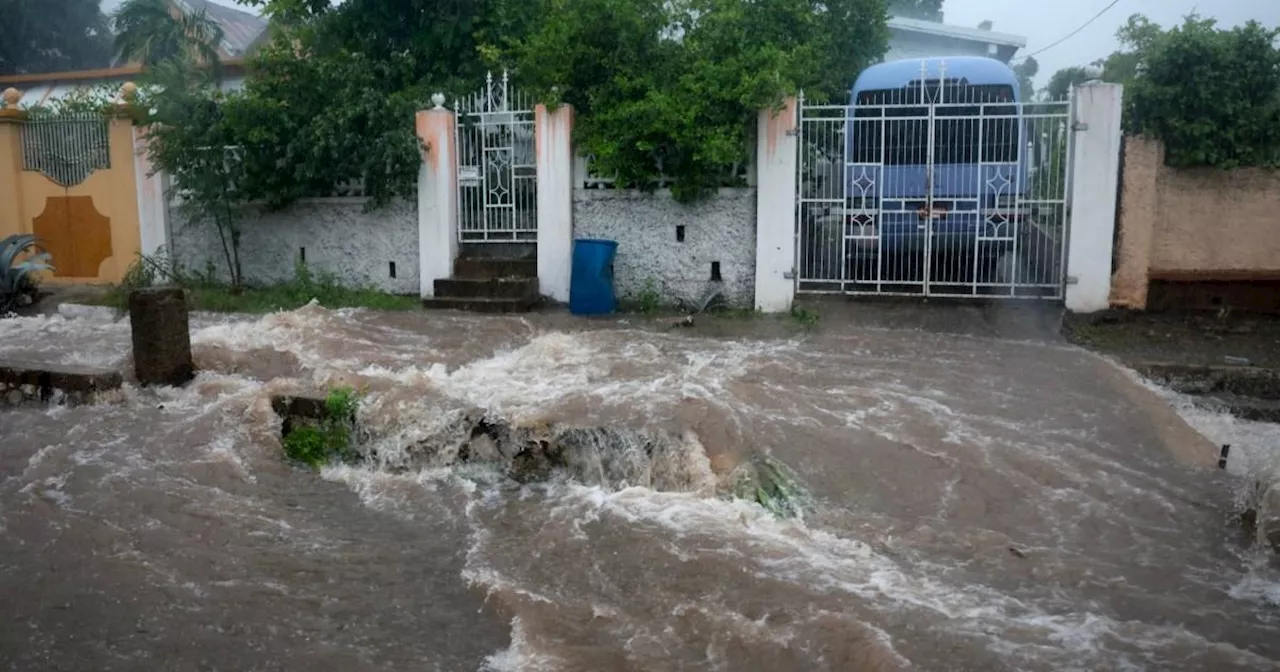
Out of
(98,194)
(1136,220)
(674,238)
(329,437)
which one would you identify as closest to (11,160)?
Result: (98,194)

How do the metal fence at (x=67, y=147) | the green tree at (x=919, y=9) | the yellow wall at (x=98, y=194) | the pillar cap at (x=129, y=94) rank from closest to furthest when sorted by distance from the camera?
the pillar cap at (x=129, y=94) → the yellow wall at (x=98, y=194) → the metal fence at (x=67, y=147) → the green tree at (x=919, y=9)

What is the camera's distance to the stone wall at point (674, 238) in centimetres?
1116

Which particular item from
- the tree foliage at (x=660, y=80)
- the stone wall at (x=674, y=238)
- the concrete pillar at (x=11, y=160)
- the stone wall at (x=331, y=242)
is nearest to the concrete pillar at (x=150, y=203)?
the stone wall at (x=331, y=242)

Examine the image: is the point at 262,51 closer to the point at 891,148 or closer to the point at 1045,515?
the point at 891,148

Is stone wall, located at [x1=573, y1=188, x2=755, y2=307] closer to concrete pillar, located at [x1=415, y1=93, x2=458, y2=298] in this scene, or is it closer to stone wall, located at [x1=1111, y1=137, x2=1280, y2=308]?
concrete pillar, located at [x1=415, y1=93, x2=458, y2=298]

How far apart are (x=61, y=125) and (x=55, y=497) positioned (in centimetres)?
977

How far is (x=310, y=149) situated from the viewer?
12000 mm

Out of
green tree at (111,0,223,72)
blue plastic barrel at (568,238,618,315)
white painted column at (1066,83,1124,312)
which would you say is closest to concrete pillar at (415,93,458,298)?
blue plastic barrel at (568,238,618,315)

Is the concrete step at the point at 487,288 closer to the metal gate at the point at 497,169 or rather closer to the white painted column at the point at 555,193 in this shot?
the white painted column at the point at 555,193

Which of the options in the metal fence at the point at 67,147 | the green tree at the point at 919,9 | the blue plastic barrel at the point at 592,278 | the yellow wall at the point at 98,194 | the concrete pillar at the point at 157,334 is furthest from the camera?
the green tree at the point at 919,9

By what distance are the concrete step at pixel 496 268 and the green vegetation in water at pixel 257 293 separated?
0.70m

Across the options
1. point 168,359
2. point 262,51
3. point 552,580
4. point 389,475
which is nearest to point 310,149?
point 262,51

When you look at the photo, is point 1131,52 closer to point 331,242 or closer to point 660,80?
point 660,80

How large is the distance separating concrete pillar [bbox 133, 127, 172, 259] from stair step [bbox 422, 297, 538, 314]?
14.2 ft
